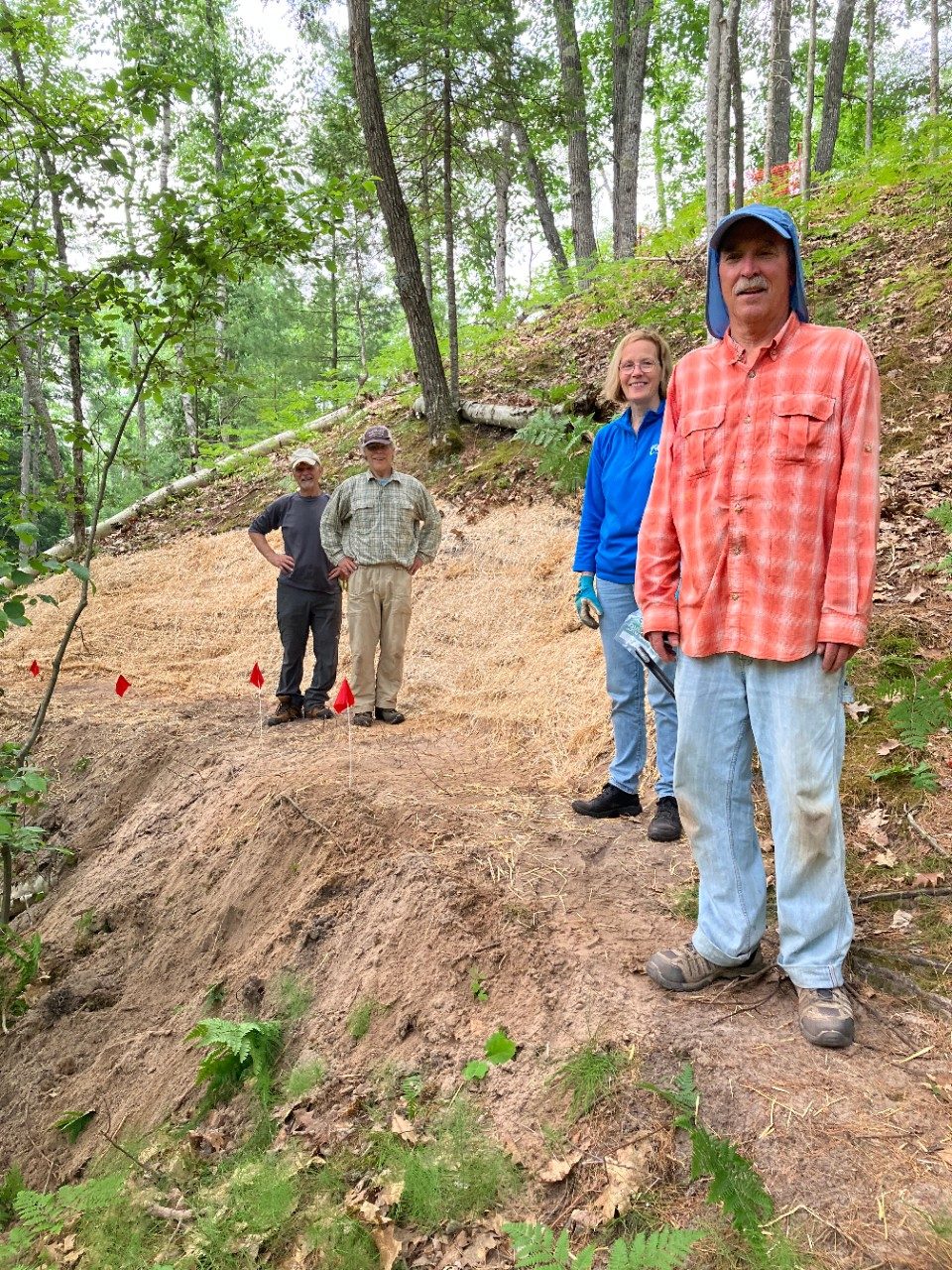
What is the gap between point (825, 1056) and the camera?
2.46 metres

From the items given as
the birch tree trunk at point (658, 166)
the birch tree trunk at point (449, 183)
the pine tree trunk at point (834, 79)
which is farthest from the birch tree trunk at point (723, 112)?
the birch tree trunk at point (658, 166)

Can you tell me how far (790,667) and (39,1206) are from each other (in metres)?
3.40

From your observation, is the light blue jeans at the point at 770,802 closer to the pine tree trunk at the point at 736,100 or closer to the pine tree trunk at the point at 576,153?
the pine tree trunk at the point at 736,100

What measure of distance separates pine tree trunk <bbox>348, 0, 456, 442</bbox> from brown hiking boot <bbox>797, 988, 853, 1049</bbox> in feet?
32.2

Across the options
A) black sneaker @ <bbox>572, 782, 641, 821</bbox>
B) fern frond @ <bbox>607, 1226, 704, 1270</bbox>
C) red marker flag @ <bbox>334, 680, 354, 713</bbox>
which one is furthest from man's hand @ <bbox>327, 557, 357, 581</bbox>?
fern frond @ <bbox>607, 1226, 704, 1270</bbox>

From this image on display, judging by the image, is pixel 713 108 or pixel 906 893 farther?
pixel 713 108

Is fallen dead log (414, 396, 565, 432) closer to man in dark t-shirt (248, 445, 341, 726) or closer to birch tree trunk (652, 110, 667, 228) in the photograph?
man in dark t-shirt (248, 445, 341, 726)

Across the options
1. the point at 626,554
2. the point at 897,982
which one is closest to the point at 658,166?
the point at 626,554

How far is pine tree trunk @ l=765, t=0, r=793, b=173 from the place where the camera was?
13.6 m

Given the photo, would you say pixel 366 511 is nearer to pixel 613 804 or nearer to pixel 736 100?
pixel 613 804

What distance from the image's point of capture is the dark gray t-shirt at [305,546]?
7.14 metres

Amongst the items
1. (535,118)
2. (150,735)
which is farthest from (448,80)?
(150,735)

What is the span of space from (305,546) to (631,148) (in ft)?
41.9

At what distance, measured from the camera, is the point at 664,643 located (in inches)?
115
